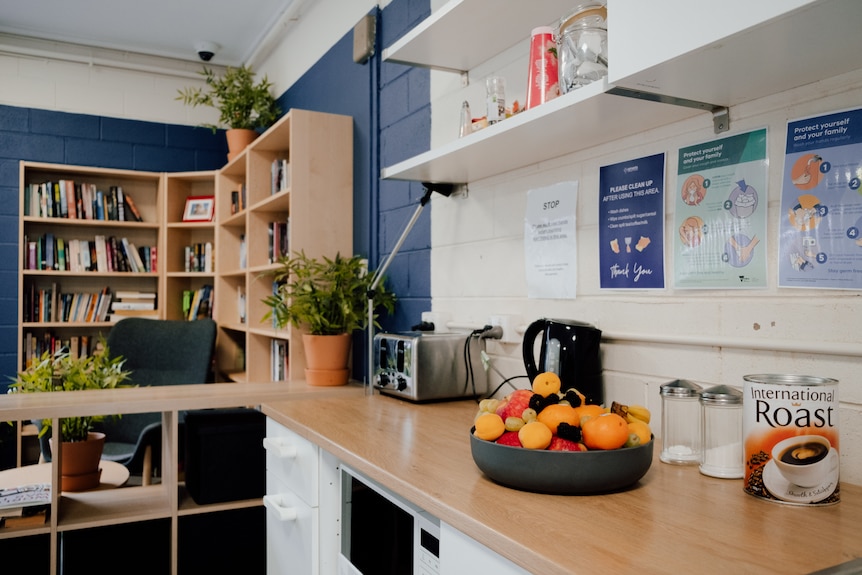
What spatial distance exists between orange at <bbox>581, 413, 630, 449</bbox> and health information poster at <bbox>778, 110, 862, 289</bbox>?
43 cm

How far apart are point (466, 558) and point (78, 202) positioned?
4.12 metres

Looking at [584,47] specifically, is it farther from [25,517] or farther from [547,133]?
[25,517]

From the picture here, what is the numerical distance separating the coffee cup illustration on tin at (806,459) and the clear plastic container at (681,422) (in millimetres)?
272

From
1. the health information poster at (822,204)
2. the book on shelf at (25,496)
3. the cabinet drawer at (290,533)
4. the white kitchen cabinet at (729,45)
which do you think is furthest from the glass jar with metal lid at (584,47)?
the book on shelf at (25,496)

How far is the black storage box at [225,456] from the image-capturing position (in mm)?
2475

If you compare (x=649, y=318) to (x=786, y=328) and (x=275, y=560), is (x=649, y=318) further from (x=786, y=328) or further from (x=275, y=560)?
(x=275, y=560)

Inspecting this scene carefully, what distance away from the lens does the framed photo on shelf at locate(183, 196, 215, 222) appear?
4480 millimetres

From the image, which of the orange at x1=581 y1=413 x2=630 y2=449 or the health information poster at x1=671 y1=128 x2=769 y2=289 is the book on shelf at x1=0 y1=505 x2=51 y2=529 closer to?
the orange at x1=581 y1=413 x2=630 y2=449

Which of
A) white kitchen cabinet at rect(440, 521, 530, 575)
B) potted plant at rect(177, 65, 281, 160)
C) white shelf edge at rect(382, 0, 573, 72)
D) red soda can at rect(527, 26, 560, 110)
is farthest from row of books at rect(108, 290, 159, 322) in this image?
white kitchen cabinet at rect(440, 521, 530, 575)

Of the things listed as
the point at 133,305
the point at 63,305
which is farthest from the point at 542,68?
the point at 63,305

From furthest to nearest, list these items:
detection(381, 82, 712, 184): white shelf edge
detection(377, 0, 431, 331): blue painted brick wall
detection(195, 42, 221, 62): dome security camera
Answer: detection(195, 42, 221, 62): dome security camera < detection(377, 0, 431, 331): blue painted brick wall < detection(381, 82, 712, 184): white shelf edge

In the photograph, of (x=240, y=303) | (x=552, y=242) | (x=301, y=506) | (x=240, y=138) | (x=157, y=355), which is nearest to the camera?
(x=301, y=506)

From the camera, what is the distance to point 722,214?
55.1 inches

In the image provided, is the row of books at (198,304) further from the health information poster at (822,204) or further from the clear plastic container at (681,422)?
the health information poster at (822,204)
